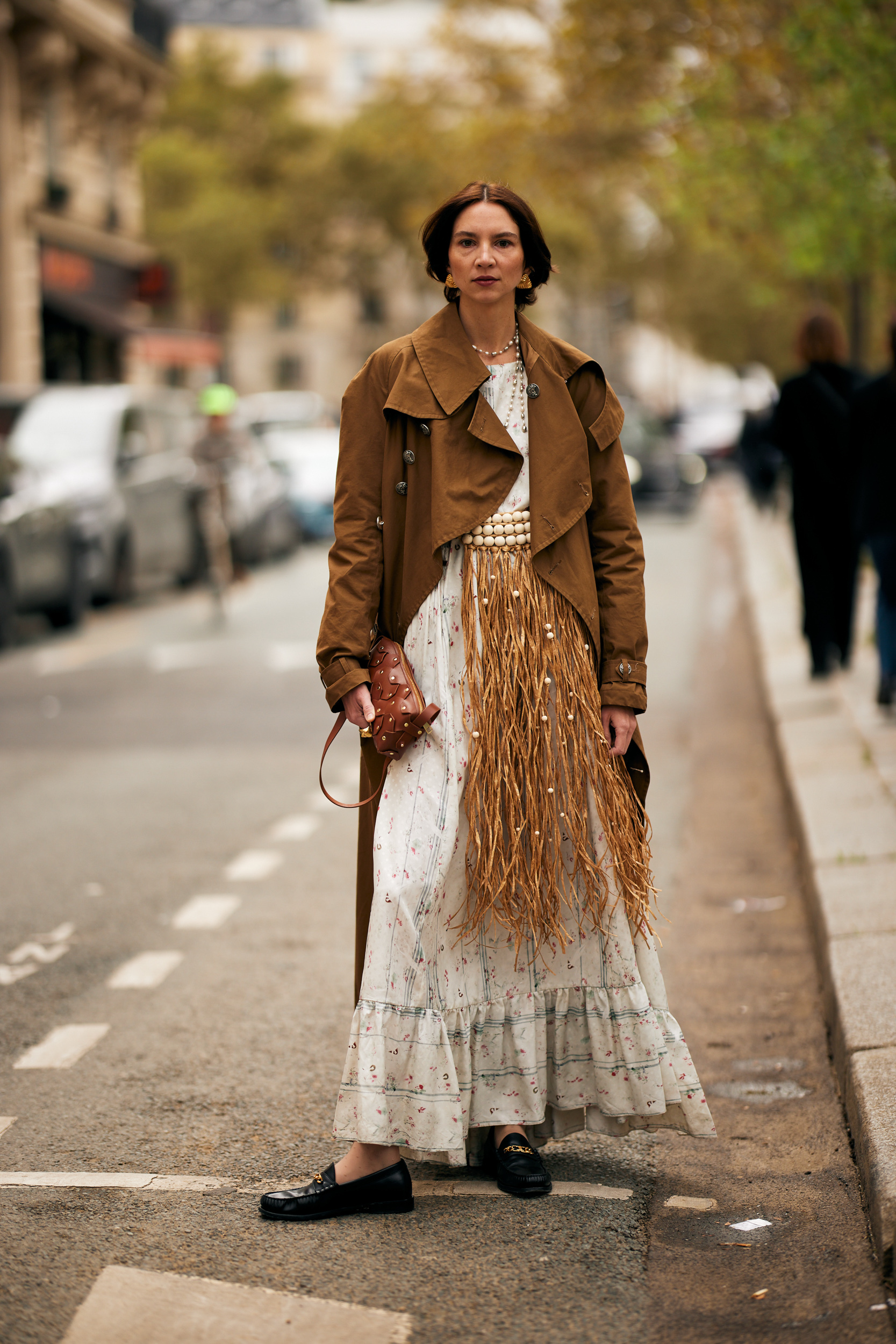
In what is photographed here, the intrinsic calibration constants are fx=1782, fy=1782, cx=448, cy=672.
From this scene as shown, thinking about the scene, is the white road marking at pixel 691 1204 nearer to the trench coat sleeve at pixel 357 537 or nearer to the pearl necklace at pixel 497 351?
the trench coat sleeve at pixel 357 537

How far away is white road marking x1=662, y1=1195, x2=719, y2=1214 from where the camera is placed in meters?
3.63

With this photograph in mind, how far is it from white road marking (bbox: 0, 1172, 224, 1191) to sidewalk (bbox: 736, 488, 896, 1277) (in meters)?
1.37

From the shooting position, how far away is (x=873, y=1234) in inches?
135

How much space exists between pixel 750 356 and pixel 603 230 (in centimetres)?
753

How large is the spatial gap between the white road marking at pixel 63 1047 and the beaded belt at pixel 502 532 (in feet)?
6.21

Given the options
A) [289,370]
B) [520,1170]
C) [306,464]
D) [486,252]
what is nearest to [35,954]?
[520,1170]

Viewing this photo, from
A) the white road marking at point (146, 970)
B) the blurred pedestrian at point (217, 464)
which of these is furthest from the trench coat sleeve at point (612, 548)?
the blurred pedestrian at point (217, 464)

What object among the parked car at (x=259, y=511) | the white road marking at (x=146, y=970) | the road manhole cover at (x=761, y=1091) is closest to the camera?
the road manhole cover at (x=761, y=1091)

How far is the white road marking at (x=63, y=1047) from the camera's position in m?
4.57

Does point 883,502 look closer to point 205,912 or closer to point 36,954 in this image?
point 205,912

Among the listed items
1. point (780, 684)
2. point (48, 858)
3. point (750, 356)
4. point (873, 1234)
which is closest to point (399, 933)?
point (873, 1234)

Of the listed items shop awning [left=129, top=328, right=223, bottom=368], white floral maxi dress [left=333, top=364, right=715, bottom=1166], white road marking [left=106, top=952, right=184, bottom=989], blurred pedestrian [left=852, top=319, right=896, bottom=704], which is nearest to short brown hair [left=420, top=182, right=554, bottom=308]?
white floral maxi dress [left=333, top=364, right=715, bottom=1166]

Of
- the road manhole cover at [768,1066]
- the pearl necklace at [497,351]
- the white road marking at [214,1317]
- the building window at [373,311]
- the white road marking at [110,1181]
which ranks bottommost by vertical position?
the road manhole cover at [768,1066]

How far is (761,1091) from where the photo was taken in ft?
14.4
